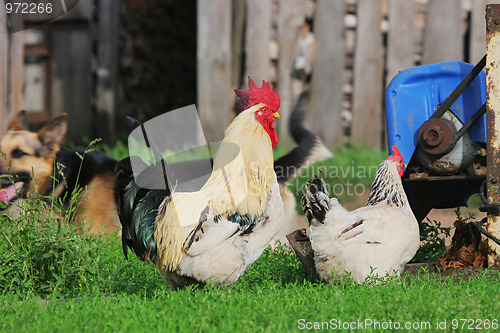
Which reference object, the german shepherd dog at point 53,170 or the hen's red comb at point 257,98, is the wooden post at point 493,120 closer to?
the hen's red comb at point 257,98

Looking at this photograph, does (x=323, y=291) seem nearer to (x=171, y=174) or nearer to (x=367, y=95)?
(x=171, y=174)

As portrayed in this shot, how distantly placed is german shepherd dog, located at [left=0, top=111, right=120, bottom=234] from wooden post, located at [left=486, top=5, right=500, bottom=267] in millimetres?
2975

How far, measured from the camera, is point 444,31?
30.1 ft

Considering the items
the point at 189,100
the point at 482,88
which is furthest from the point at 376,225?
the point at 189,100

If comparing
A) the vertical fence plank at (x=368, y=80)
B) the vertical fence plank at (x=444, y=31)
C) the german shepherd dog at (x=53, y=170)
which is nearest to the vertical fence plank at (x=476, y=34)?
the vertical fence plank at (x=444, y=31)

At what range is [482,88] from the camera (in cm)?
463

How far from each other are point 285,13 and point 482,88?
16.0 ft

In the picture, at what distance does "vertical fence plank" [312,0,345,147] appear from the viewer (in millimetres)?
9180

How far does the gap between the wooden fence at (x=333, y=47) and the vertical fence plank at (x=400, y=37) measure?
1cm

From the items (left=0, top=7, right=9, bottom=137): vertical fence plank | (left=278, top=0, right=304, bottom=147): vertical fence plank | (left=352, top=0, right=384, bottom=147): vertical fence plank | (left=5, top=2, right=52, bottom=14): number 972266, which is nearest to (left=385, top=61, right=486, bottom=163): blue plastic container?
(left=278, top=0, right=304, bottom=147): vertical fence plank

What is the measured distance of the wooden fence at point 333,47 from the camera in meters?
9.10

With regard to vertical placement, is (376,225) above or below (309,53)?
below

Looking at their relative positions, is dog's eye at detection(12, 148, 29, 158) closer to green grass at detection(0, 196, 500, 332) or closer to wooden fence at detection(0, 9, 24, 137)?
green grass at detection(0, 196, 500, 332)

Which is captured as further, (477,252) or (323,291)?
(477,252)
